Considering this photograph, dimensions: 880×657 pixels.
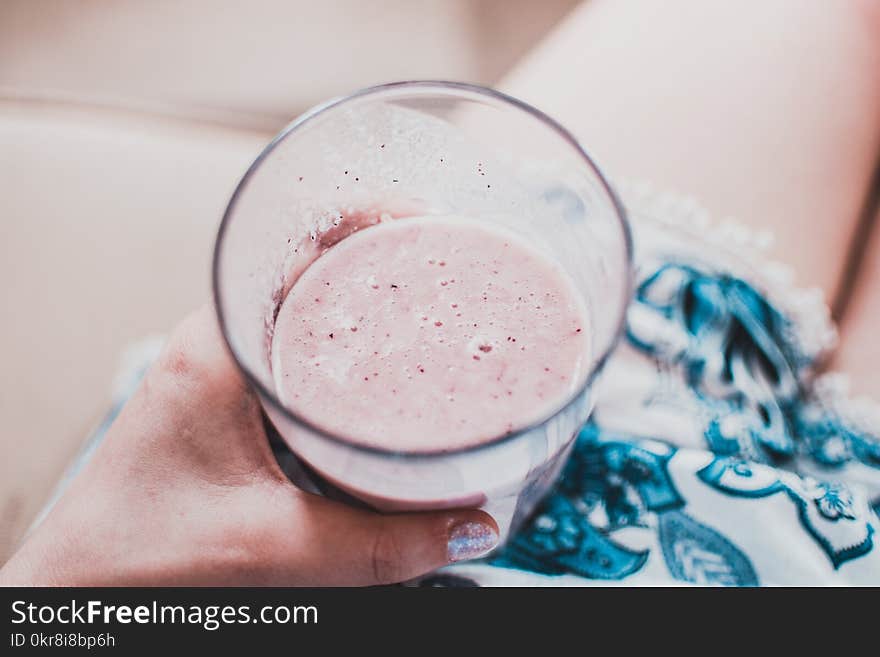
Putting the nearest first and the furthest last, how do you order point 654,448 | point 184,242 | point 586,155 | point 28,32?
point 586,155
point 654,448
point 184,242
point 28,32

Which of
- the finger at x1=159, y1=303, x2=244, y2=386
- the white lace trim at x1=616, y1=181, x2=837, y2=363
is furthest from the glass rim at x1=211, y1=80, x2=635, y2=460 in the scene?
the white lace trim at x1=616, y1=181, x2=837, y2=363

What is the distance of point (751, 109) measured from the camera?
0.86m

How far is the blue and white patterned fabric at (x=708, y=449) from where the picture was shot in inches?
28.0

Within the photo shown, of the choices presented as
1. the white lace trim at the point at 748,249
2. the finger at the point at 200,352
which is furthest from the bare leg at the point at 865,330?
the finger at the point at 200,352

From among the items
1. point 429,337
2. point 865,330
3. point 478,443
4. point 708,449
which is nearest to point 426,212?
point 429,337

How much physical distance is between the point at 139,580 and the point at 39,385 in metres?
0.39

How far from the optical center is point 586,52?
91cm

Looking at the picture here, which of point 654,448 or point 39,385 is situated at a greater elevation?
point 654,448

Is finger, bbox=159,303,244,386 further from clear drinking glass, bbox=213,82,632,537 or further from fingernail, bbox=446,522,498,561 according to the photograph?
fingernail, bbox=446,522,498,561

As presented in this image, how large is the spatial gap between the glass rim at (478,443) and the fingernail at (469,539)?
0.25ft

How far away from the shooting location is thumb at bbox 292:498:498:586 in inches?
22.5

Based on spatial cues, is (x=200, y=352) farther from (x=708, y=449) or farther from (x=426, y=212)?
(x=708, y=449)
